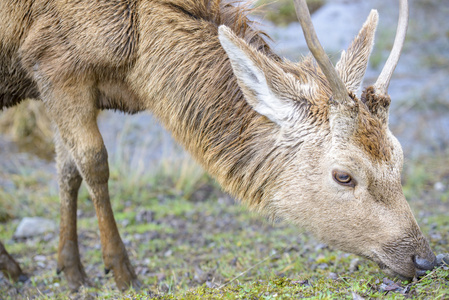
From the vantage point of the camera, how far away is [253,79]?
3.93m

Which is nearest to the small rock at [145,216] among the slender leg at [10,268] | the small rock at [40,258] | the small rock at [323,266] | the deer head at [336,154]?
the small rock at [40,258]

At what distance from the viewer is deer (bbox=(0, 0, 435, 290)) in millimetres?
3730

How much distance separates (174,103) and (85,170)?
1.04 m

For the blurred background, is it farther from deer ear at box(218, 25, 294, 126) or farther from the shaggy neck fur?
deer ear at box(218, 25, 294, 126)

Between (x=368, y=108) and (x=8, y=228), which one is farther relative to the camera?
Answer: (x=8, y=228)

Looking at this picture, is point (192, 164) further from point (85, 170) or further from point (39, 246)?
point (85, 170)

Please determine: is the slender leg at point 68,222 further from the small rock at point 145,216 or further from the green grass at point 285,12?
the green grass at point 285,12

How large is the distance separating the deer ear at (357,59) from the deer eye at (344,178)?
2.44 ft

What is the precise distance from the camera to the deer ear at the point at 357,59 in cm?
419

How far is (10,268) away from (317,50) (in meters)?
3.74

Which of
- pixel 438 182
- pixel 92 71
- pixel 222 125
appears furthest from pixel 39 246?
pixel 438 182

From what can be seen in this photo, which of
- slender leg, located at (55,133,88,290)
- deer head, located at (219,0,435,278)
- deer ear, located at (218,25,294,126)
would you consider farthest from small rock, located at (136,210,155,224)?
deer ear, located at (218,25,294,126)

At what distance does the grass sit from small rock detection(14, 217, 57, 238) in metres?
0.14

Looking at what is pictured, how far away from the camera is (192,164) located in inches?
321
